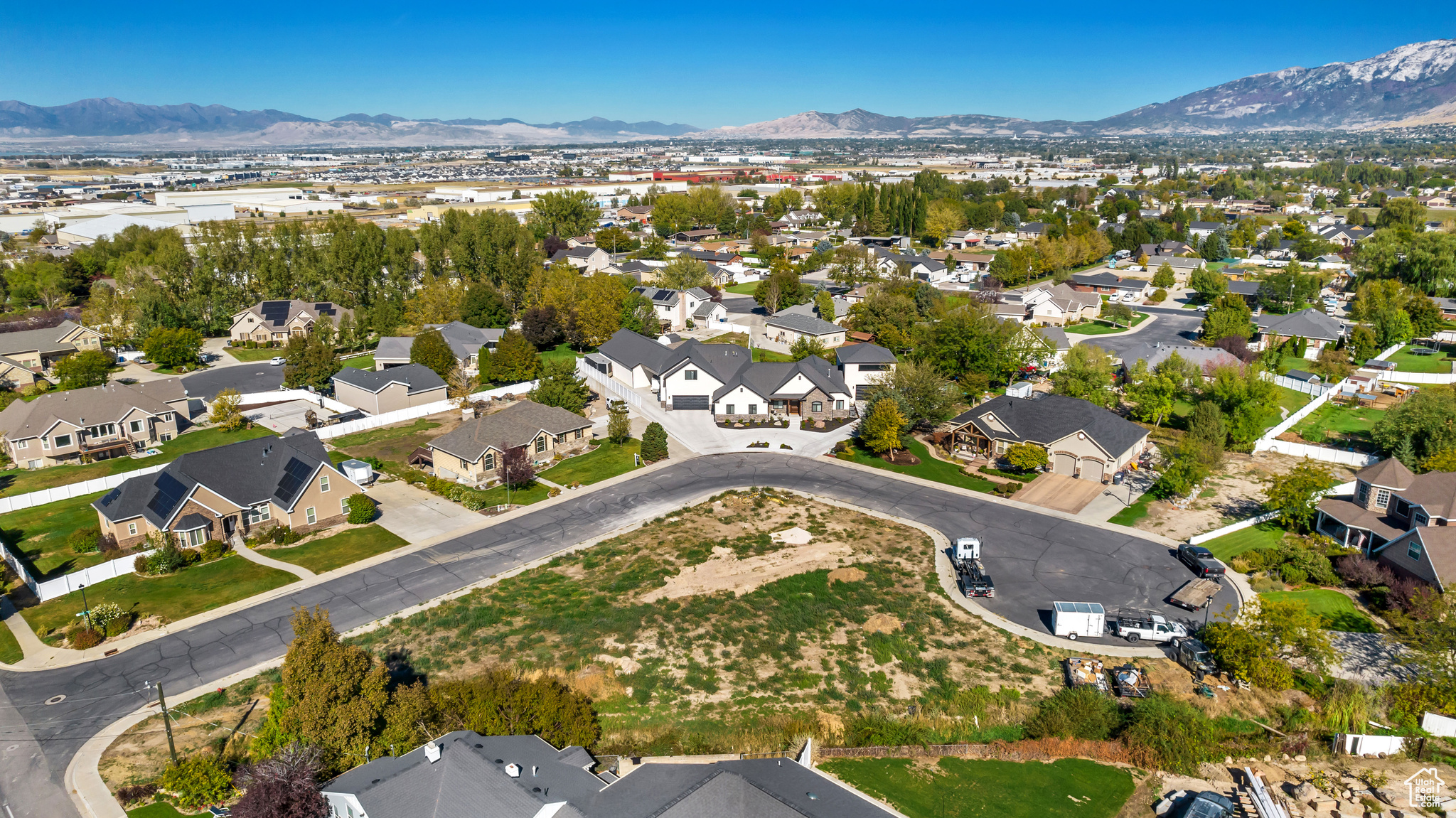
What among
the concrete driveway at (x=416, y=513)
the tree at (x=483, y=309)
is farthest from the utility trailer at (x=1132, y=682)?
the tree at (x=483, y=309)

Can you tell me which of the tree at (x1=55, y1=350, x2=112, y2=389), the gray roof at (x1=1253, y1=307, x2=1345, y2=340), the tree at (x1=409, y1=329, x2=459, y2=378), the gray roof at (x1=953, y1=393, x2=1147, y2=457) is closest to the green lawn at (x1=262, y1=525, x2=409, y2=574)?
the tree at (x1=409, y1=329, x2=459, y2=378)

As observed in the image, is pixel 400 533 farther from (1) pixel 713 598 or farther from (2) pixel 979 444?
(2) pixel 979 444

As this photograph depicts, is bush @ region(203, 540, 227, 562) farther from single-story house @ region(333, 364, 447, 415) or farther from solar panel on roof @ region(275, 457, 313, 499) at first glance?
single-story house @ region(333, 364, 447, 415)

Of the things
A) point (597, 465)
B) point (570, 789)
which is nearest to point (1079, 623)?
point (570, 789)

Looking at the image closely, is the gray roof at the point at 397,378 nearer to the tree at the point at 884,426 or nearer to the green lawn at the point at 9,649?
the green lawn at the point at 9,649

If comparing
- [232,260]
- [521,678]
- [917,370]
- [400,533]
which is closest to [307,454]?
[400,533]

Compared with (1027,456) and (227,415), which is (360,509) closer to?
(227,415)
